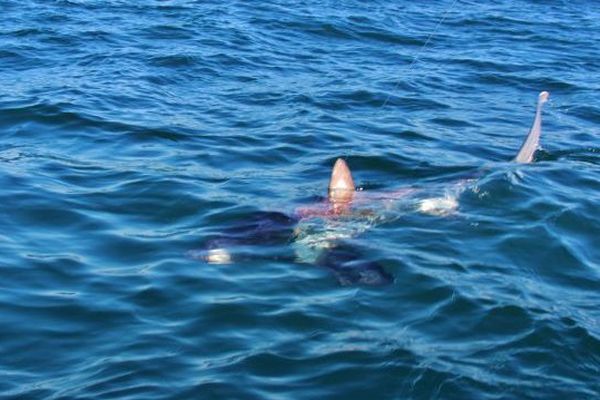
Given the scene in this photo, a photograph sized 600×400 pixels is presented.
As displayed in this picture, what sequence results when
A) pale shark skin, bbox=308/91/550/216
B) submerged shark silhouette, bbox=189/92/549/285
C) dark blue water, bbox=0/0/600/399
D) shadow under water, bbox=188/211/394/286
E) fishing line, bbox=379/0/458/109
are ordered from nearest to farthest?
1. dark blue water, bbox=0/0/600/399
2. shadow under water, bbox=188/211/394/286
3. submerged shark silhouette, bbox=189/92/549/285
4. pale shark skin, bbox=308/91/550/216
5. fishing line, bbox=379/0/458/109

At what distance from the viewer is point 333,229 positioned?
310 inches

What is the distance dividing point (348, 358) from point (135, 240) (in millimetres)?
2602

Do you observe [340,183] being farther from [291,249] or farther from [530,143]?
[530,143]

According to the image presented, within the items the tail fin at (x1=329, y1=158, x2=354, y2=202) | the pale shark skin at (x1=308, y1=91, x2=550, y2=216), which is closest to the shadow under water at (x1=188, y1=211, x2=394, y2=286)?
the pale shark skin at (x1=308, y1=91, x2=550, y2=216)

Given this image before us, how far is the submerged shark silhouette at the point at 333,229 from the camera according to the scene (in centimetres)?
718

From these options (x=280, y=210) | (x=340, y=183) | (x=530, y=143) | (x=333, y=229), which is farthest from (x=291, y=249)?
(x=530, y=143)

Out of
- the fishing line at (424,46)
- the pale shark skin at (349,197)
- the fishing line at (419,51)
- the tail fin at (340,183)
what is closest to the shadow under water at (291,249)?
the pale shark skin at (349,197)

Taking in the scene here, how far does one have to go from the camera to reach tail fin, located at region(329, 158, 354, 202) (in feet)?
27.7

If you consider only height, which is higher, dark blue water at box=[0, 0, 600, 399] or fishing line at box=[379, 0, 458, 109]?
dark blue water at box=[0, 0, 600, 399]

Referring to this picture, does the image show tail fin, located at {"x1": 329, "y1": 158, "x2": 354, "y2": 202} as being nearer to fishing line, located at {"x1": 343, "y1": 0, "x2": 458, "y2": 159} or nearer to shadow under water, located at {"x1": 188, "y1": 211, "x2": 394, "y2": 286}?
shadow under water, located at {"x1": 188, "y1": 211, "x2": 394, "y2": 286}

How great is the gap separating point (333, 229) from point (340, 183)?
721 millimetres

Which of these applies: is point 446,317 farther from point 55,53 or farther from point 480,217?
point 55,53

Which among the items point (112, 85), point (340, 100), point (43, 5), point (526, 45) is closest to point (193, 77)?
point (112, 85)

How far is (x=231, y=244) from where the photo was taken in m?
7.54
